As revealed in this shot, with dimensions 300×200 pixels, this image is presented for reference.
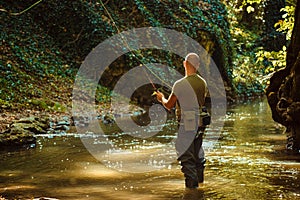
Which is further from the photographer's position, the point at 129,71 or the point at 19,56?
the point at 129,71

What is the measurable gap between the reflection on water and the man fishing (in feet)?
0.95

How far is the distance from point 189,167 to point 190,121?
67 centimetres

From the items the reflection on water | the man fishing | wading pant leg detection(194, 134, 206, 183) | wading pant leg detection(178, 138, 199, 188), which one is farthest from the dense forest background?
wading pant leg detection(178, 138, 199, 188)

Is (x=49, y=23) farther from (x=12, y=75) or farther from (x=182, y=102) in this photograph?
(x=182, y=102)

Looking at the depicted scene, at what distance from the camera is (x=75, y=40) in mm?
23078

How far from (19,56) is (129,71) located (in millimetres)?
5793

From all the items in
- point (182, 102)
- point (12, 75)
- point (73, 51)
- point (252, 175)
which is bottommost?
point (252, 175)

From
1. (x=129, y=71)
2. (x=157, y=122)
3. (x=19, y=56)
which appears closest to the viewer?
(x=157, y=122)

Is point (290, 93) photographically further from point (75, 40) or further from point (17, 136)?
point (75, 40)

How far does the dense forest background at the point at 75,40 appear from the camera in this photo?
56.7 ft

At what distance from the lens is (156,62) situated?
2369 cm

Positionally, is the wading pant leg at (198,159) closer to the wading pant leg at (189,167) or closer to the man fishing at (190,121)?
the man fishing at (190,121)

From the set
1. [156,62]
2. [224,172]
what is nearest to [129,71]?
[156,62]

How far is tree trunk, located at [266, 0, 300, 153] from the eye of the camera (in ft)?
32.6
